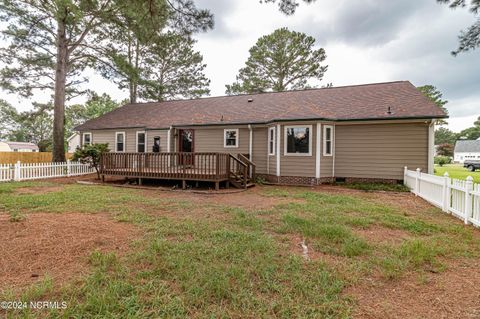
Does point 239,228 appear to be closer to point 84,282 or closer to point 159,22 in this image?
point 84,282

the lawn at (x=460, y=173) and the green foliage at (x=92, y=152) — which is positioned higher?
the green foliage at (x=92, y=152)

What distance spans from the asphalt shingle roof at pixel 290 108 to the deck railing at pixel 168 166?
3.29 metres

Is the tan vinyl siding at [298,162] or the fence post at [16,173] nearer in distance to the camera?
the tan vinyl siding at [298,162]

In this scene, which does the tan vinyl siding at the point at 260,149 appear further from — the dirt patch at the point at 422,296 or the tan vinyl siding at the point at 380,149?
the dirt patch at the point at 422,296

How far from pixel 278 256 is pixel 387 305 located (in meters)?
1.30

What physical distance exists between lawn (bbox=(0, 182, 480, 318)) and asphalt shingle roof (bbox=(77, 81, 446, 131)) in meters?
5.88

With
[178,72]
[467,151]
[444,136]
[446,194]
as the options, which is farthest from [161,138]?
[444,136]

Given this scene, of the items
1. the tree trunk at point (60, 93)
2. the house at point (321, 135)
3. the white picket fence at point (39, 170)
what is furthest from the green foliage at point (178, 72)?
the house at point (321, 135)

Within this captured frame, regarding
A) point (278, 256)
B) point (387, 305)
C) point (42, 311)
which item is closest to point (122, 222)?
point (42, 311)

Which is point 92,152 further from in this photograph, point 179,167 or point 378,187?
point 378,187

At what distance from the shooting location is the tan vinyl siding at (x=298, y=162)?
401 inches

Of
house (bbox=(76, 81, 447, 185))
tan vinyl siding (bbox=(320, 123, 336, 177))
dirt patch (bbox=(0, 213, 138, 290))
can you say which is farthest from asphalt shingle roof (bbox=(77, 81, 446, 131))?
dirt patch (bbox=(0, 213, 138, 290))

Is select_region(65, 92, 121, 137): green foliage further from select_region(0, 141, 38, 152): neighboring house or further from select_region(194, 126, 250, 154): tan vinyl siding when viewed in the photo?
select_region(194, 126, 250, 154): tan vinyl siding

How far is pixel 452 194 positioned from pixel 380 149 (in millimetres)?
4853
